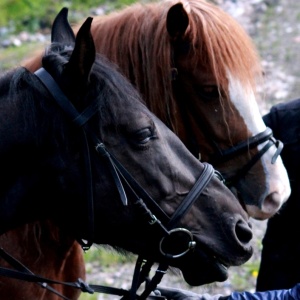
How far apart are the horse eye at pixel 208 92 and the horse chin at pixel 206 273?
3.43 ft

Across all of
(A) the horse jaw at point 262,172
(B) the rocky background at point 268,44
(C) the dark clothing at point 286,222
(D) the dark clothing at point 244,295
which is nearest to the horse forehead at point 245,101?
(A) the horse jaw at point 262,172

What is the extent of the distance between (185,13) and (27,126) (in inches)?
45.6

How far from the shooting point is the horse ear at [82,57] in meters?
2.79

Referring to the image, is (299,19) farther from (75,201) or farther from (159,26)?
(75,201)

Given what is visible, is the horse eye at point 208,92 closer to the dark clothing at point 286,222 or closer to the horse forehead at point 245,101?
the horse forehead at point 245,101

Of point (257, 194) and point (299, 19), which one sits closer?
point (257, 194)

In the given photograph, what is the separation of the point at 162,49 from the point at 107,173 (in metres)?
1.04

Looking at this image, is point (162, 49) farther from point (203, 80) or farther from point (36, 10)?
point (36, 10)

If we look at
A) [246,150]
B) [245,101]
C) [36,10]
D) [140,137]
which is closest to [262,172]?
[246,150]

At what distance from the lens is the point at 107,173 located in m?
2.91

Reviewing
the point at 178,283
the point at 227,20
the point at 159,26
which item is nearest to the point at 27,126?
the point at 159,26

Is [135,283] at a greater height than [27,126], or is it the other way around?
[27,126]

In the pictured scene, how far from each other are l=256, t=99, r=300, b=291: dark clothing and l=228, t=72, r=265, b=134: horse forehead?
0.70 meters

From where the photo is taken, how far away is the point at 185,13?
3727 millimetres
